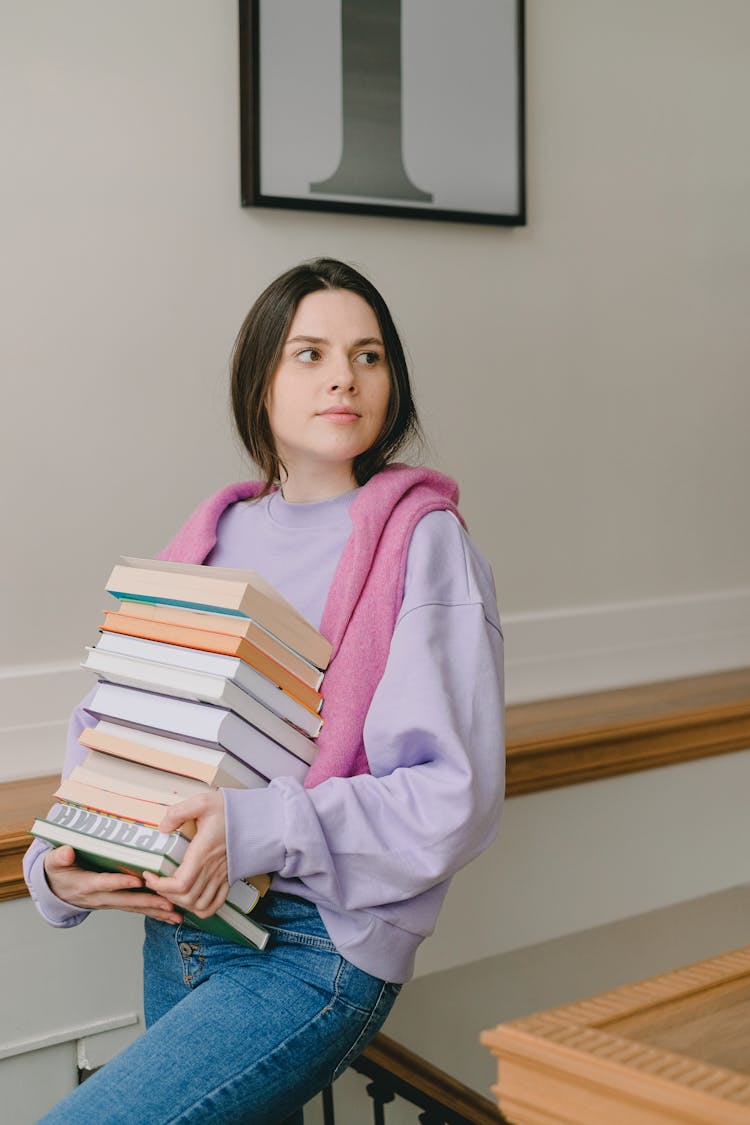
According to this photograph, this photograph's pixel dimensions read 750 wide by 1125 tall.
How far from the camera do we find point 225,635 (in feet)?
3.89

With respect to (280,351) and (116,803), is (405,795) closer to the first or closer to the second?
(116,803)

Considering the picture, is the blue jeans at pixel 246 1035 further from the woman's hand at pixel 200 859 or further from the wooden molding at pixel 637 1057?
the wooden molding at pixel 637 1057

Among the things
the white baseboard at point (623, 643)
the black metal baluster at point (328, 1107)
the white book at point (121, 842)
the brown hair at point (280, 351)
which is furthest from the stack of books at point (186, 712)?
the white baseboard at point (623, 643)

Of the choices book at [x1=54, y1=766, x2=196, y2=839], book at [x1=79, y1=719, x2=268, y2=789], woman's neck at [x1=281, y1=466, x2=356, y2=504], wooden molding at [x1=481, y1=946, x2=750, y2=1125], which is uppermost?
woman's neck at [x1=281, y1=466, x2=356, y2=504]

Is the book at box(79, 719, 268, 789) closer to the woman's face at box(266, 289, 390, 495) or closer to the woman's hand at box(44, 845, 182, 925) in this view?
the woman's hand at box(44, 845, 182, 925)

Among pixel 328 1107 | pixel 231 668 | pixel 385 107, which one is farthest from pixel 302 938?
pixel 385 107

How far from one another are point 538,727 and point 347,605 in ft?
3.30

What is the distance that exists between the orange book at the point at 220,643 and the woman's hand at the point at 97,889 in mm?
230

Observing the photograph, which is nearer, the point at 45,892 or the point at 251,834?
the point at 251,834

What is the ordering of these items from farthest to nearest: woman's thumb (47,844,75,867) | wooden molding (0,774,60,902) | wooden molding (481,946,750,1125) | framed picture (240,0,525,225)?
1. framed picture (240,0,525,225)
2. wooden molding (0,774,60,902)
3. woman's thumb (47,844,75,867)
4. wooden molding (481,946,750,1125)

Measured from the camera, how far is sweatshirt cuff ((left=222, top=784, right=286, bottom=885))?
3.71 ft

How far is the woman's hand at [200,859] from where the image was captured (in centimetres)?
112

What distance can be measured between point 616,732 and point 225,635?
1.19 metres

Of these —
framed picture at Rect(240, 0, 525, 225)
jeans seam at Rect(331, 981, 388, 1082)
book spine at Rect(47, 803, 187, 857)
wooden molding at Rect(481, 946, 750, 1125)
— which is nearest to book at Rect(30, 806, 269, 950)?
book spine at Rect(47, 803, 187, 857)
